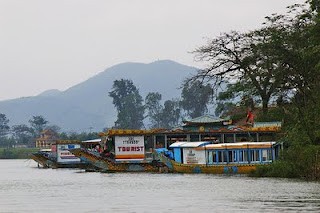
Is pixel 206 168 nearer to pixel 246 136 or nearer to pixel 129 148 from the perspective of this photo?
pixel 129 148

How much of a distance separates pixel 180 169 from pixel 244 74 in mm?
11833

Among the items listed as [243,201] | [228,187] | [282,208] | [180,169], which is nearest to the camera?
[282,208]

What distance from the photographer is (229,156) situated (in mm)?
56344

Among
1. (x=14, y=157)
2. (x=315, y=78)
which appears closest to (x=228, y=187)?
(x=315, y=78)

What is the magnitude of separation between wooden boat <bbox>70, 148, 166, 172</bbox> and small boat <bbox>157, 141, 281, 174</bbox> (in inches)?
144

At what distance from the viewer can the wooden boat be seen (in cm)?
6184

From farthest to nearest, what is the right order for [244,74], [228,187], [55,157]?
1. [55,157]
2. [244,74]
3. [228,187]

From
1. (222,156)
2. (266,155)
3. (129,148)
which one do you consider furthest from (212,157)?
(129,148)

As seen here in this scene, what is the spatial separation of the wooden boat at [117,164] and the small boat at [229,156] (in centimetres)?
366

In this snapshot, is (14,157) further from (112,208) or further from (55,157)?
(112,208)

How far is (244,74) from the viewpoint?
67062 millimetres

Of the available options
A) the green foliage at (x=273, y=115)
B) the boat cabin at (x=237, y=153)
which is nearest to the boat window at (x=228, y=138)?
the green foliage at (x=273, y=115)

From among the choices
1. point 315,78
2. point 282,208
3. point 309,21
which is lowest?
point 282,208

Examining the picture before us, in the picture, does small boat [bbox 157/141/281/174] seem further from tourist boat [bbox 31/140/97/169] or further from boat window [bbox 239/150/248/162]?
tourist boat [bbox 31/140/97/169]
